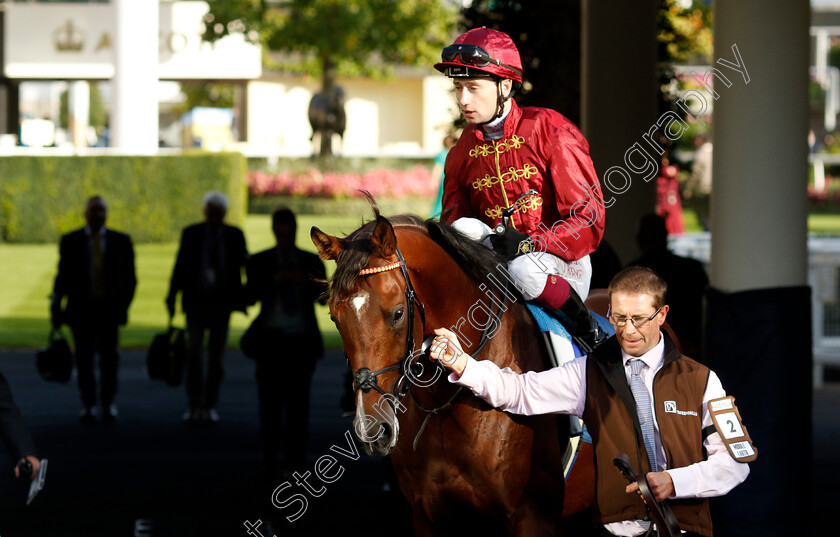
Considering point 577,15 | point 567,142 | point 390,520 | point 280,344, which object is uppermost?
point 577,15

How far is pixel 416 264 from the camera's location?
370 centimetres

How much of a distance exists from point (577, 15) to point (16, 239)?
14.8 meters

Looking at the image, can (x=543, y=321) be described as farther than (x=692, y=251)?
No

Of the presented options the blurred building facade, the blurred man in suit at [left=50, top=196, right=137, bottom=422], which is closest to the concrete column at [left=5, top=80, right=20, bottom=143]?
the blurred building facade

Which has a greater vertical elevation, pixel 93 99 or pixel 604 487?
pixel 93 99

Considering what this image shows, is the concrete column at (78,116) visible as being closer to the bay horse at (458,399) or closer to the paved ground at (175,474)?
the paved ground at (175,474)

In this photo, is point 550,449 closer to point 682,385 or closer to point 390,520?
point 682,385

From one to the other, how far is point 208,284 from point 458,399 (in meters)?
6.02

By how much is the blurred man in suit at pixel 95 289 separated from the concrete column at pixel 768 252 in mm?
5432

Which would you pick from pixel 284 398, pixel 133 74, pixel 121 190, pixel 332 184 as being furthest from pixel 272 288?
pixel 332 184

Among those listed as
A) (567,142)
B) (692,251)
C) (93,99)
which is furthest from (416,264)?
(93,99)

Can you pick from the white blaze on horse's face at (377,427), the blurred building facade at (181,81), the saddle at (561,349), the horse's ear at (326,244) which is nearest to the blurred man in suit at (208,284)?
the saddle at (561,349)

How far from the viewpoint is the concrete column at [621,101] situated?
8.89m

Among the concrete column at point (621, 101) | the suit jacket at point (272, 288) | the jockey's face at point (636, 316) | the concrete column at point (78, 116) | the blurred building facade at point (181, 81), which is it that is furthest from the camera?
the concrete column at point (78, 116)
